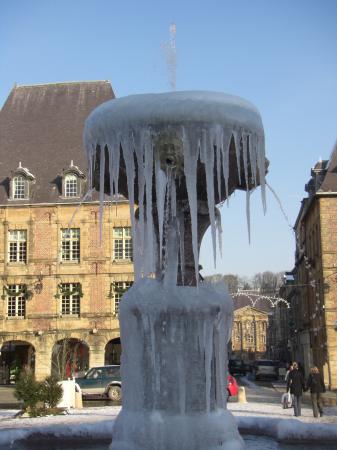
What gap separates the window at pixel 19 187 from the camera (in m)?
38.1

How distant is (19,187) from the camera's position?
3828 cm

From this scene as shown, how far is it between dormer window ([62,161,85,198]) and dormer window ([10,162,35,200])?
84.4 inches

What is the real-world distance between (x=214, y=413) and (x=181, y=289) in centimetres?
150

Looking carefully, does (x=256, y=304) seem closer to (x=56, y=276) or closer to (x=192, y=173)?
(x=56, y=276)

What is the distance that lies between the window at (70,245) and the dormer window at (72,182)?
87.4 inches

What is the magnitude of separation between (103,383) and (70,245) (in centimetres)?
1338

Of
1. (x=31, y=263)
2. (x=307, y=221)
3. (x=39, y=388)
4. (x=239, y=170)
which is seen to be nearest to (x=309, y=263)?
(x=307, y=221)

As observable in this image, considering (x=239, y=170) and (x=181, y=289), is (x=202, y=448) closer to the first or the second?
(x=181, y=289)

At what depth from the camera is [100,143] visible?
7789mm

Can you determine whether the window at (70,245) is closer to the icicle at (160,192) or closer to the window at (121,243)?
the window at (121,243)

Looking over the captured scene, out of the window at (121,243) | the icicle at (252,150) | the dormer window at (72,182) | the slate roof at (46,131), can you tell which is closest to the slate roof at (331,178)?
the window at (121,243)

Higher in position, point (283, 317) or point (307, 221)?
point (307, 221)

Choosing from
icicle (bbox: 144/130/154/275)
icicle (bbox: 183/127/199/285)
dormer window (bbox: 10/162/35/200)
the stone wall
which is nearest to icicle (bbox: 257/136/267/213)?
icicle (bbox: 183/127/199/285)

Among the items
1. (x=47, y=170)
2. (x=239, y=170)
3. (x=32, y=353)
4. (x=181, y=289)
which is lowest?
(x=32, y=353)
